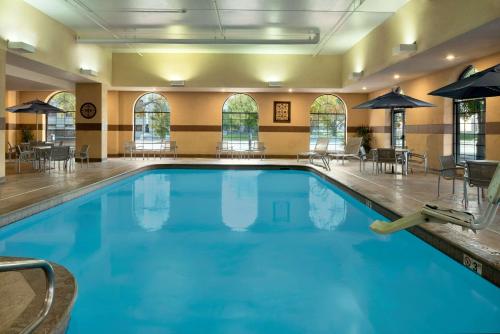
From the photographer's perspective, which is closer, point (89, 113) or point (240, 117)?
point (89, 113)

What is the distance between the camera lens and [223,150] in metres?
16.9

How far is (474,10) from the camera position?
6.93 m


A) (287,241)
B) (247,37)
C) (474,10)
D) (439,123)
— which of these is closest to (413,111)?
(439,123)

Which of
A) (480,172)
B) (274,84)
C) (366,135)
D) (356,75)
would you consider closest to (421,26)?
(356,75)

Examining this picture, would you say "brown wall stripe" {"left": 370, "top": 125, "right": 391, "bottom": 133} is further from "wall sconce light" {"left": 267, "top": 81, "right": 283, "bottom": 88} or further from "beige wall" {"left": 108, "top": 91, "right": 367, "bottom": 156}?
"wall sconce light" {"left": 267, "top": 81, "right": 283, "bottom": 88}

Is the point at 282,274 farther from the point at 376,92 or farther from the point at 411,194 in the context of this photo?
the point at 376,92

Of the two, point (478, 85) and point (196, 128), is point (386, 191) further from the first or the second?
point (196, 128)

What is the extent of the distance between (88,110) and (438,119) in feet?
33.4

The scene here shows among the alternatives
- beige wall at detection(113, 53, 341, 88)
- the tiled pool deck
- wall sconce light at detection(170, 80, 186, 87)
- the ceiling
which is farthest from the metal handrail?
beige wall at detection(113, 53, 341, 88)

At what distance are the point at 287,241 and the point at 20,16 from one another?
24.9 feet

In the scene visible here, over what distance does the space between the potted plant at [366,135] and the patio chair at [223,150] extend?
4.74 metres

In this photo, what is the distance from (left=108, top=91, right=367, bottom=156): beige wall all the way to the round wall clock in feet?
7.92

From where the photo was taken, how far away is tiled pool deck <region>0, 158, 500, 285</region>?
14.2 feet

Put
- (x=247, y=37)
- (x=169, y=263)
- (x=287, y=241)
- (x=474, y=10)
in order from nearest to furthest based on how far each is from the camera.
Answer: (x=169, y=263)
(x=287, y=241)
(x=474, y=10)
(x=247, y=37)
